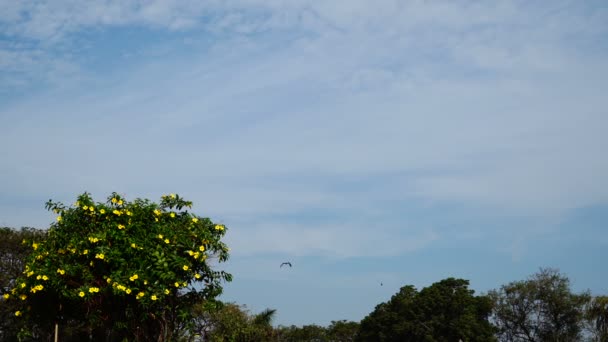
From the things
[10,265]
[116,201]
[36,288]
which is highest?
[10,265]

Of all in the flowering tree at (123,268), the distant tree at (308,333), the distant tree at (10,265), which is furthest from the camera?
the distant tree at (308,333)

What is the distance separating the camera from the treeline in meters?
35.8

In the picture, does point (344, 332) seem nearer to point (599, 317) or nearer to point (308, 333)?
point (308, 333)

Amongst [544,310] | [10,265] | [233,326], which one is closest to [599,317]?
[544,310]

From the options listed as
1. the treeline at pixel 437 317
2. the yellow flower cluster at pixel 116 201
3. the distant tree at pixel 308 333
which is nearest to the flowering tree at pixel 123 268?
the yellow flower cluster at pixel 116 201

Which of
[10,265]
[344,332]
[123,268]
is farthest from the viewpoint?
[344,332]

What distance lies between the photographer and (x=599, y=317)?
1711 inches

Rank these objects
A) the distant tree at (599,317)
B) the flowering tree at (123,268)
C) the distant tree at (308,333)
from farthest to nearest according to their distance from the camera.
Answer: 1. the distant tree at (308,333)
2. the distant tree at (599,317)
3. the flowering tree at (123,268)

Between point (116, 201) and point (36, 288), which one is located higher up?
point (116, 201)

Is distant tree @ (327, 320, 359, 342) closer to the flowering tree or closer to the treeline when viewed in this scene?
the treeline

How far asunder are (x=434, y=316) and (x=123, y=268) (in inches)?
1629

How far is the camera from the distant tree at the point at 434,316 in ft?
172

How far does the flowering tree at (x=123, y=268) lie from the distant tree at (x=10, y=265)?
15406 mm

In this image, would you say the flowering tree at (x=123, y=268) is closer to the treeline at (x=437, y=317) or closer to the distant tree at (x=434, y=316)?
the treeline at (x=437, y=317)
